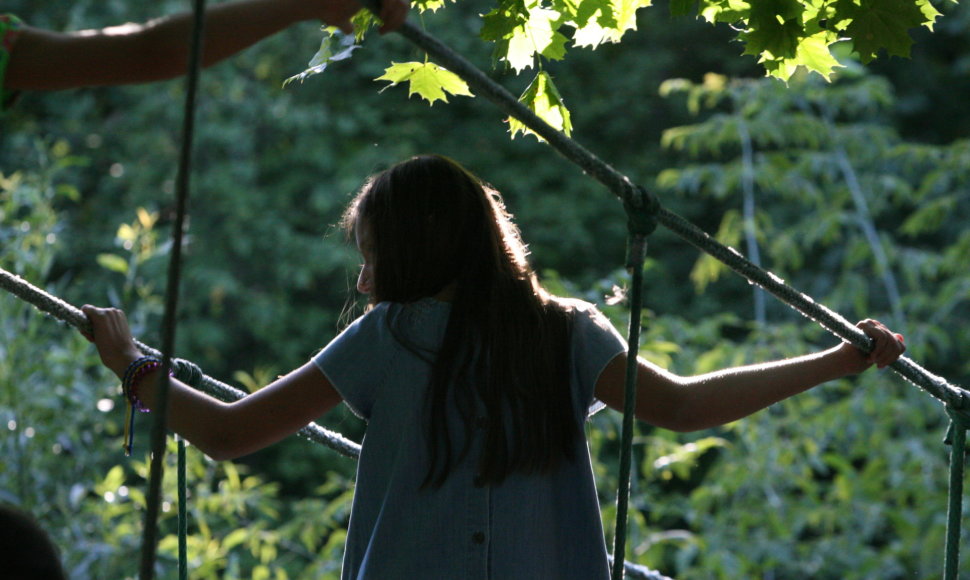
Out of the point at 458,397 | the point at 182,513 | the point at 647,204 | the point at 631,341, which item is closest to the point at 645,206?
the point at 647,204

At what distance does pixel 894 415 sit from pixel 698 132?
114 cm

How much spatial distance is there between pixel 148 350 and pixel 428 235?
0.42 meters

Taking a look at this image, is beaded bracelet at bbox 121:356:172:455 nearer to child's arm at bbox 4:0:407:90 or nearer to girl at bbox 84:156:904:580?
girl at bbox 84:156:904:580

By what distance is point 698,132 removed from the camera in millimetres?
4008

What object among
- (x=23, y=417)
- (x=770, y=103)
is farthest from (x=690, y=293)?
(x=23, y=417)

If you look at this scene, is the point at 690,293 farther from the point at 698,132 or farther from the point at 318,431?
the point at 318,431

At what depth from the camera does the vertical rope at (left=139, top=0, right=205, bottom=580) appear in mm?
724

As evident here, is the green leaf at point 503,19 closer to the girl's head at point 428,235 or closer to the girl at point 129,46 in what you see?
the girl's head at point 428,235

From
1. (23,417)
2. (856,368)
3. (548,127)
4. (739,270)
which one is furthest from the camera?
(23,417)

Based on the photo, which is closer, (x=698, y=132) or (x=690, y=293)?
(x=698, y=132)

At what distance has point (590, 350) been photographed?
1175 mm

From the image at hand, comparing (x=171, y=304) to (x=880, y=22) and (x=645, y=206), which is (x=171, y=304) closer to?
(x=645, y=206)

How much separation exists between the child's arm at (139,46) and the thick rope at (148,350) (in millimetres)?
410

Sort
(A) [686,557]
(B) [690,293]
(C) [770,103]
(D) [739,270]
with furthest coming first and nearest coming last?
(B) [690,293]
(C) [770,103]
(A) [686,557]
(D) [739,270]
